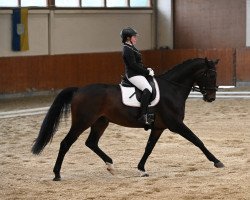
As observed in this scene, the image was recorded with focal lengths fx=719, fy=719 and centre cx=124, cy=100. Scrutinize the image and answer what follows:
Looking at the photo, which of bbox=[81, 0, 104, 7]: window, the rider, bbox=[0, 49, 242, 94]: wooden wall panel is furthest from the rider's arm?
bbox=[81, 0, 104, 7]: window

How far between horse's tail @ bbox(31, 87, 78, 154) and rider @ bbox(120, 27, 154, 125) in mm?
716

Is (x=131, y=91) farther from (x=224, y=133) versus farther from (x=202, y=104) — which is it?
(x=202, y=104)

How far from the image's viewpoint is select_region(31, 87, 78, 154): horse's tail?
8.38m

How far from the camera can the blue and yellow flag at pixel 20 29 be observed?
62.1 ft

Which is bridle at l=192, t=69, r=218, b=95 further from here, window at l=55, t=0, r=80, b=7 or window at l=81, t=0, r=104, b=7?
window at l=81, t=0, r=104, b=7

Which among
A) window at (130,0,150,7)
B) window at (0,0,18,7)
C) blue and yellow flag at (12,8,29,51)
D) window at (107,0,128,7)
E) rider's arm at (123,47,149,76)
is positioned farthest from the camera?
window at (130,0,150,7)

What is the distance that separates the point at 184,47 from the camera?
23.0m

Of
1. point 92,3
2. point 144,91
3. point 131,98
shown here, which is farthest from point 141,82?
point 92,3

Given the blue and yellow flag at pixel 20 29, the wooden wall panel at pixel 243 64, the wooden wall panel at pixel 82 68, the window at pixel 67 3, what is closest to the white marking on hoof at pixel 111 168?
the wooden wall panel at pixel 82 68

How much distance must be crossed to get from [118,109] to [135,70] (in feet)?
1.65

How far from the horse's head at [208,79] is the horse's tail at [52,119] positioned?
5.05 ft

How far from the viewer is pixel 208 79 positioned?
8.74 m

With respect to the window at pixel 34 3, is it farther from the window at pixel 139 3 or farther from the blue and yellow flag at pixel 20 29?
the window at pixel 139 3

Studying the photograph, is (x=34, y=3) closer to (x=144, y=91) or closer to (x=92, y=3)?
(x=92, y=3)
